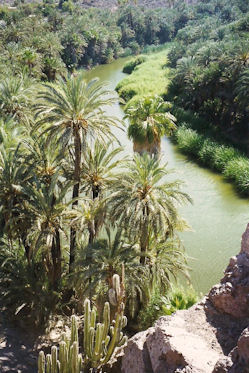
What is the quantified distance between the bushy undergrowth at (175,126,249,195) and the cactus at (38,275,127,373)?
16.0 meters

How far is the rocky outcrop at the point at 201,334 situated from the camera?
6109mm

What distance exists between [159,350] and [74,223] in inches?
257

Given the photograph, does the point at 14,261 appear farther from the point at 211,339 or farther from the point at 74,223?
the point at 211,339

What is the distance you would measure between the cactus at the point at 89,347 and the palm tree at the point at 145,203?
347 cm

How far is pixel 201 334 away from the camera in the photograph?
6.82 metres

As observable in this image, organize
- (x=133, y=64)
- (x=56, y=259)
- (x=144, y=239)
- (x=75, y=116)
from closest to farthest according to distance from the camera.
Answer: (x=144, y=239)
(x=75, y=116)
(x=56, y=259)
(x=133, y=64)

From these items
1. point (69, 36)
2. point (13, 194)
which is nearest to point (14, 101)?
point (13, 194)

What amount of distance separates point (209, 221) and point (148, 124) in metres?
6.01

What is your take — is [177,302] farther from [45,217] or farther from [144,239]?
[45,217]

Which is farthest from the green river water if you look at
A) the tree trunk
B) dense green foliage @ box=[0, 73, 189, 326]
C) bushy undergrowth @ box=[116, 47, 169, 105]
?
bushy undergrowth @ box=[116, 47, 169, 105]

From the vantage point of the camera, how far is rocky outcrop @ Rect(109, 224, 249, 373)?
20.0 feet

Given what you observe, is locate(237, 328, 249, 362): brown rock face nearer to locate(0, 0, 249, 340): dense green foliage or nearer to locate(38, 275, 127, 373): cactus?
locate(38, 275, 127, 373): cactus

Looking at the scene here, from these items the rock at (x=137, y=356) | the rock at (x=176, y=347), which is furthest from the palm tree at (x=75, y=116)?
the rock at (x=176, y=347)

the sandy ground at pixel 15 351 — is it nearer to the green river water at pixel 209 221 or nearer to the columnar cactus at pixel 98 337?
the columnar cactus at pixel 98 337
